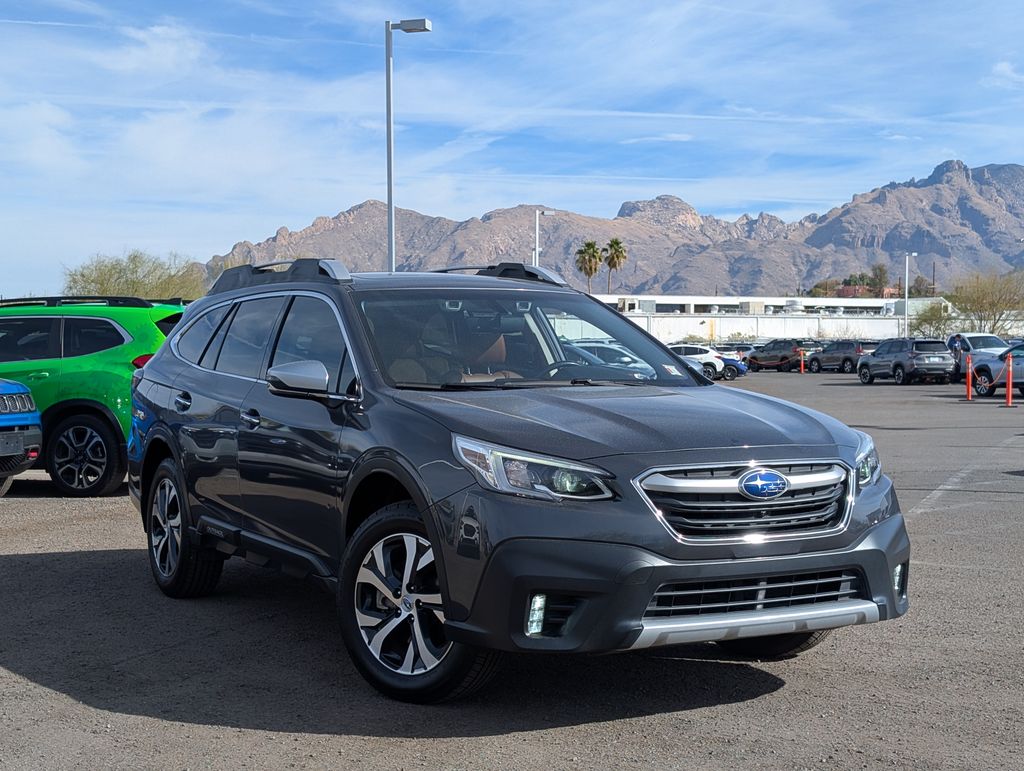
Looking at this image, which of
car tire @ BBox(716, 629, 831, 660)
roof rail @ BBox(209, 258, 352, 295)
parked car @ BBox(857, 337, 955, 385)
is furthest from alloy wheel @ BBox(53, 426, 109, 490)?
parked car @ BBox(857, 337, 955, 385)

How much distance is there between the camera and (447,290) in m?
6.30

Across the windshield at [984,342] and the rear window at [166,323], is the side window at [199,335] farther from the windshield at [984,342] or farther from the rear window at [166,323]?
the windshield at [984,342]

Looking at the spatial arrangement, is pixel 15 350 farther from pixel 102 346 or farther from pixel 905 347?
pixel 905 347

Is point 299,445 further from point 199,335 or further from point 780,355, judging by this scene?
point 780,355

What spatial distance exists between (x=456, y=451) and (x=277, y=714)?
1.33 m

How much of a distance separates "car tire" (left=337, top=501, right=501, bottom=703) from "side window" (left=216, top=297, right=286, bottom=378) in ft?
5.59

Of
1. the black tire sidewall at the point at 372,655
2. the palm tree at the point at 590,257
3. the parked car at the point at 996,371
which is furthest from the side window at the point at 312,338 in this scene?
the palm tree at the point at 590,257

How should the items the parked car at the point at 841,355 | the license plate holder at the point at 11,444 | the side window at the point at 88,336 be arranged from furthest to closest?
1. the parked car at the point at 841,355
2. the side window at the point at 88,336
3. the license plate holder at the point at 11,444

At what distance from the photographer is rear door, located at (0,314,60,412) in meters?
12.3

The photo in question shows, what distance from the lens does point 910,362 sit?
43812mm

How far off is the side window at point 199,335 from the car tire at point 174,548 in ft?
2.13

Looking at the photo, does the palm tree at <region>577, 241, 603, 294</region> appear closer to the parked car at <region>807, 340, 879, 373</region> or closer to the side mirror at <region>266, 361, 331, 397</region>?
the parked car at <region>807, 340, 879, 373</region>

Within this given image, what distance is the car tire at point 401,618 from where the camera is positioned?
4934 millimetres

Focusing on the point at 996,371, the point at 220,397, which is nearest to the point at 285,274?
the point at 220,397
